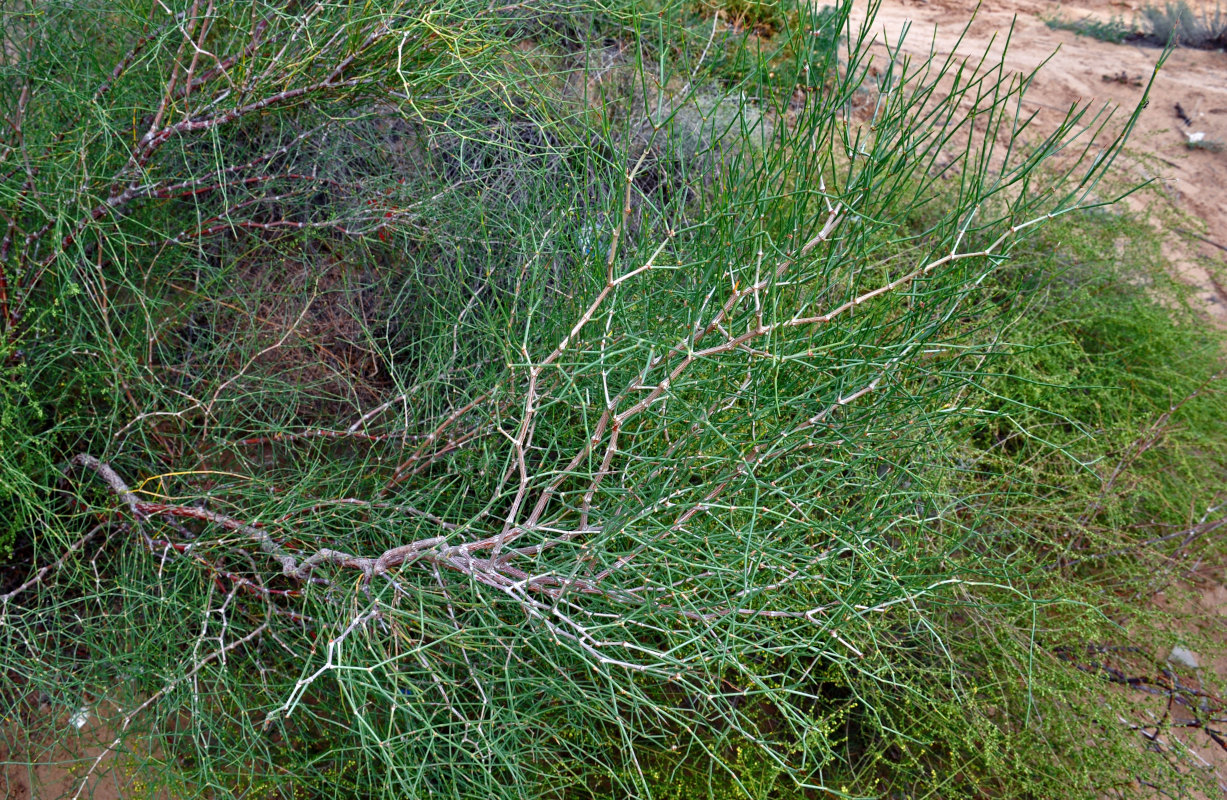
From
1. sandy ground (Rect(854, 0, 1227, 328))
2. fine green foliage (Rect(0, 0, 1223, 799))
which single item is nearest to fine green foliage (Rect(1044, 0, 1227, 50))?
sandy ground (Rect(854, 0, 1227, 328))

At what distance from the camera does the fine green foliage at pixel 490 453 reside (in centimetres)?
140

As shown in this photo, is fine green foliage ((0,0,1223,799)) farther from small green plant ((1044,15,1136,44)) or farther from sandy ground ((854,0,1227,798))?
small green plant ((1044,15,1136,44))

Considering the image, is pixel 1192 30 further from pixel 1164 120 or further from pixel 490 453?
pixel 490 453

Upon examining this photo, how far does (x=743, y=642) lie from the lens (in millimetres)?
1330

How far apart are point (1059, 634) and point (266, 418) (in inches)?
96.4

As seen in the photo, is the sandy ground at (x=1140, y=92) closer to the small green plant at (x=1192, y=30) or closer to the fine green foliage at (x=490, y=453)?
the small green plant at (x=1192, y=30)

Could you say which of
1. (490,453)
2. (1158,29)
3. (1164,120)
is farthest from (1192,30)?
(490,453)

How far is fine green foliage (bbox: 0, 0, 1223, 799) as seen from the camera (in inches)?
55.2

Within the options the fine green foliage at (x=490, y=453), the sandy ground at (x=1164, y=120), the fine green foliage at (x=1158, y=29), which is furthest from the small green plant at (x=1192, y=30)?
the fine green foliage at (x=490, y=453)

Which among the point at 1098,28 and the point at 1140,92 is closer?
the point at 1140,92

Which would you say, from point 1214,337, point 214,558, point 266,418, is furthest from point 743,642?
point 1214,337

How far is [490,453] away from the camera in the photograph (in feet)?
6.29

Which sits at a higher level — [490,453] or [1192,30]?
[1192,30]

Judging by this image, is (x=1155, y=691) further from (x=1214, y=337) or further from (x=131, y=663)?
(x=131, y=663)
